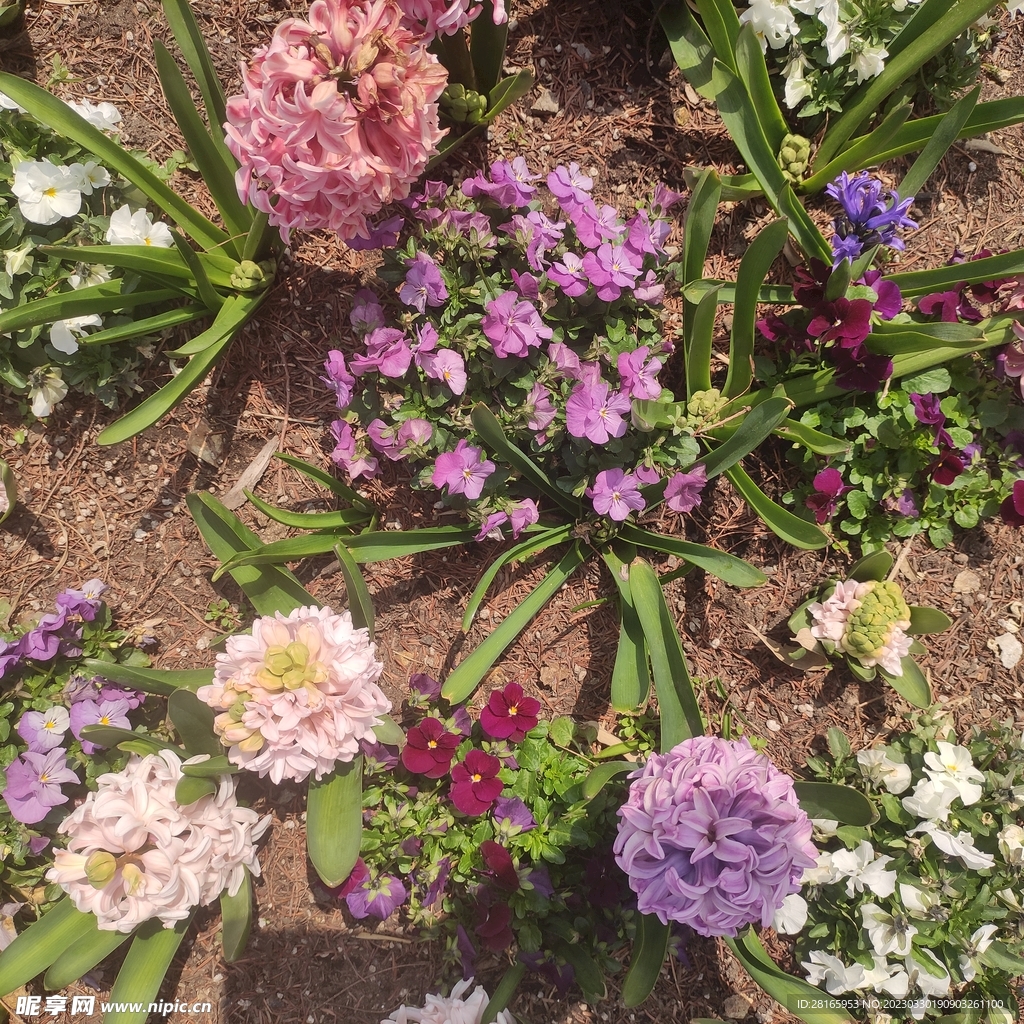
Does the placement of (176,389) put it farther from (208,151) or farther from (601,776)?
(601,776)

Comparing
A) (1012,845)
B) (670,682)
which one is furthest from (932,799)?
(670,682)

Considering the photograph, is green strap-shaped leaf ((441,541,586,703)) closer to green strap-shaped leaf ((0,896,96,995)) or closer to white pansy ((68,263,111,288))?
green strap-shaped leaf ((0,896,96,995))

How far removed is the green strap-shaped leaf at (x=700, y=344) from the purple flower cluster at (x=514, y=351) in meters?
0.09

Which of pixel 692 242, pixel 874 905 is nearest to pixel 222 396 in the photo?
pixel 692 242

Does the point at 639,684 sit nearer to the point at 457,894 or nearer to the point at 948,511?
the point at 457,894

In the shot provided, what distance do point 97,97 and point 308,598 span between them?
6.62 ft

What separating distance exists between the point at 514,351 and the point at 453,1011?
200 cm

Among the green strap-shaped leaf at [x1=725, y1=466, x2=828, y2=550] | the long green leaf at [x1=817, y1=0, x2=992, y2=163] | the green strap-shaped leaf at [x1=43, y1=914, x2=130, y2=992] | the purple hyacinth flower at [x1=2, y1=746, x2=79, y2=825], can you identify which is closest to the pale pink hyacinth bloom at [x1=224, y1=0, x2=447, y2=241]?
the green strap-shaped leaf at [x1=725, y1=466, x2=828, y2=550]

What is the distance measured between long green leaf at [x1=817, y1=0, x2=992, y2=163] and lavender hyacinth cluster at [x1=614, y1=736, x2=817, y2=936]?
6.67 ft

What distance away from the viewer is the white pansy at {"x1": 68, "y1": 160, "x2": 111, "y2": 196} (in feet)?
6.74

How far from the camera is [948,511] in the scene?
7.55ft

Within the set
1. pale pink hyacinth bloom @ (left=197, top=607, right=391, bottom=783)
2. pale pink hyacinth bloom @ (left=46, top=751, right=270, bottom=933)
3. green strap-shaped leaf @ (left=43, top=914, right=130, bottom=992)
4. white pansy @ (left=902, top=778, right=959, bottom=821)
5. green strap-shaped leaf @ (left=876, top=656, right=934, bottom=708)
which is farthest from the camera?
green strap-shaped leaf @ (left=876, top=656, right=934, bottom=708)

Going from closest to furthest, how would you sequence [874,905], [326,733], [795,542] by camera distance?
1. [326,733]
2. [795,542]
3. [874,905]

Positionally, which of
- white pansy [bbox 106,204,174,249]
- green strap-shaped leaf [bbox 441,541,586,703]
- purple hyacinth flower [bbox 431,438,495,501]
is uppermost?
white pansy [bbox 106,204,174,249]
